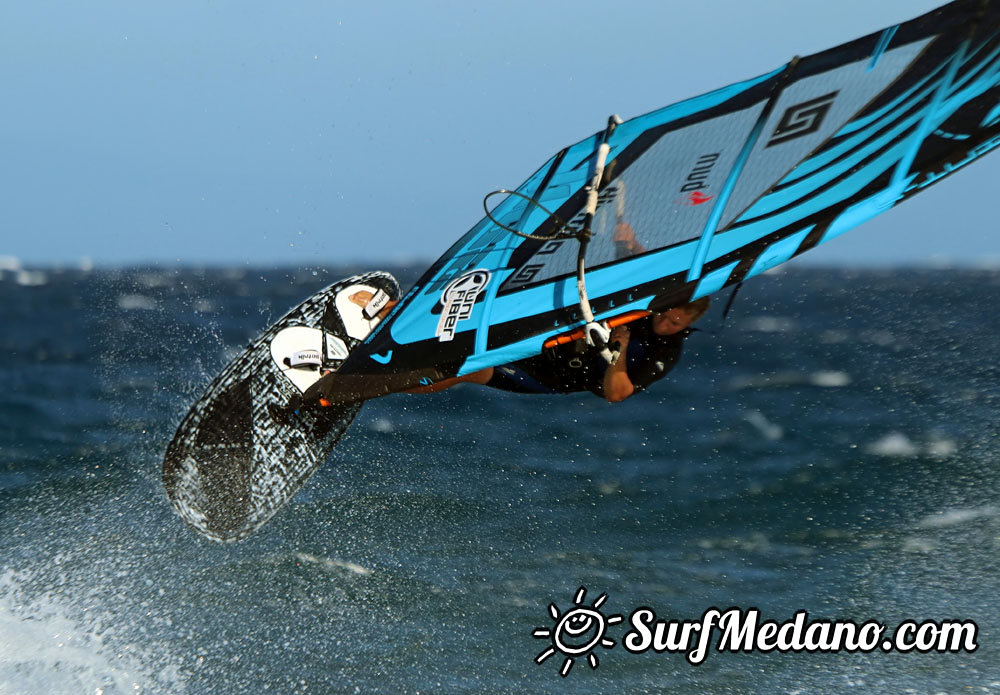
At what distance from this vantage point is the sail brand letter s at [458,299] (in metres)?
4.03

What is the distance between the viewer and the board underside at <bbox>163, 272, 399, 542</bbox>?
487 cm

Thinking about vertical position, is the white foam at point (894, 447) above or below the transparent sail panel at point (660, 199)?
below

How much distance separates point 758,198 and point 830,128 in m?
0.43

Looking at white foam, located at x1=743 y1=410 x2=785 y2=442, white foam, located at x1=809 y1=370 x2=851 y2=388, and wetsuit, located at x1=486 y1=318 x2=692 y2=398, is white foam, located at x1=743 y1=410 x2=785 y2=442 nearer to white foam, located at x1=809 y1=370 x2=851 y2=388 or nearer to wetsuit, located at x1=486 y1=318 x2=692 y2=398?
white foam, located at x1=809 y1=370 x2=851 y2=388

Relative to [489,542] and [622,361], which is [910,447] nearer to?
[489,542]

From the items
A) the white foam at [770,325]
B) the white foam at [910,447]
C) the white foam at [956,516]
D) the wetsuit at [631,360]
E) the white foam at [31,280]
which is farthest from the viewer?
the white foam at [31,280]

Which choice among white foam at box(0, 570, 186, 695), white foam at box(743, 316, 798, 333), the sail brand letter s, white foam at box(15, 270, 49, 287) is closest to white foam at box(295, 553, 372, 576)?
white foam at box(0, 570, 186, 695)

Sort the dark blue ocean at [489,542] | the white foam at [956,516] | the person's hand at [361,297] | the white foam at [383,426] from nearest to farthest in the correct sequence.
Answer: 1. the dark blue ocean at [489,542]
2. the person's hand at [361,297]
3. the white foam at [956,516]
4. the white foam at [383,426]

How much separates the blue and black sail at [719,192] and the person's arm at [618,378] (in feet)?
0.88

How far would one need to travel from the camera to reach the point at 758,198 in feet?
12.0

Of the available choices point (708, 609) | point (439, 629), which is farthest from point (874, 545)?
point (439, 629)

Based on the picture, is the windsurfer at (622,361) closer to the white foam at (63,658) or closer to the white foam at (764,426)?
the white foam at (63,658)

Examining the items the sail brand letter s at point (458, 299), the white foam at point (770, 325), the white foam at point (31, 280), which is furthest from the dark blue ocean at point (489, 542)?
the white foam at point (31, 280)

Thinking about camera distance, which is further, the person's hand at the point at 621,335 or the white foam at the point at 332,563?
→ the white foam at the point at 332,563
